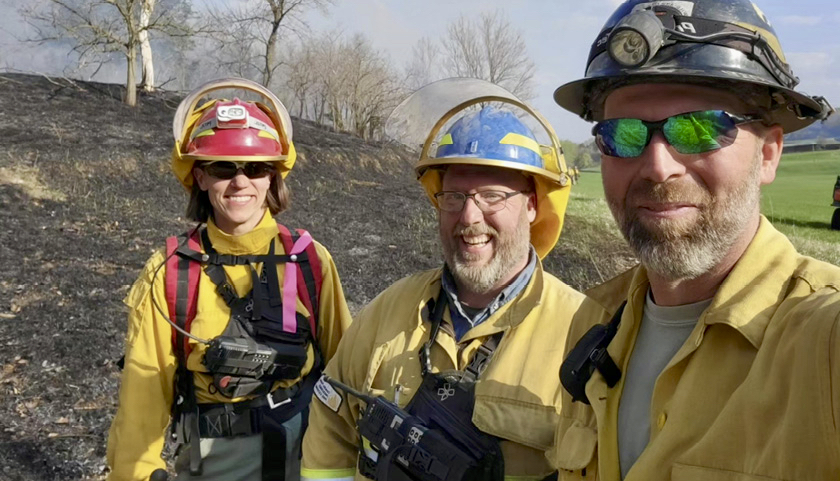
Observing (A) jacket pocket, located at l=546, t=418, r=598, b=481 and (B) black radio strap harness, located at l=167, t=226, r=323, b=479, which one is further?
(B) black radio strap harness, located at l=167, t=226, r=323, b=479

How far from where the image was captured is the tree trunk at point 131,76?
14768 mm

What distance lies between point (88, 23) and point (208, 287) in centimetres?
1447

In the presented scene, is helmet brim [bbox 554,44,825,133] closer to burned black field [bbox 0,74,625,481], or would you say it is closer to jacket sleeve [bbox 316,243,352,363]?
jacket sleeve [bbox 316,243,352,363]

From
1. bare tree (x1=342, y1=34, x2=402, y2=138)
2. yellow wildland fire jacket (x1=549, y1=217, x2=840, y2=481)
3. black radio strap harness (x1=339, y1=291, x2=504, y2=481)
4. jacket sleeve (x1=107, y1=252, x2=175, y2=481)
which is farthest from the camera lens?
bare tree (x1=342, y1=34, x2=402, y2=138)

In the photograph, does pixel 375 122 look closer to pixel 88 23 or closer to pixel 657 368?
pixel 88 23

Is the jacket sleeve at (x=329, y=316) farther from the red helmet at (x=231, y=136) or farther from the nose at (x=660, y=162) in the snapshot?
the nose at (x=660, y=162)

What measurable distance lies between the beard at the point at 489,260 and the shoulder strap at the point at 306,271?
818 mm

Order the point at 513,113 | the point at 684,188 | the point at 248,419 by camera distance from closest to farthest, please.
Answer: the point at 684,188, the point at 513,113, the point at 248,419

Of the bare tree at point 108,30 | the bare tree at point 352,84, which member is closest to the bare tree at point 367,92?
the bare tree at point 352,84

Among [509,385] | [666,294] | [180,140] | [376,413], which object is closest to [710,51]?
[666,294]

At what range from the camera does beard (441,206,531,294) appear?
234cm

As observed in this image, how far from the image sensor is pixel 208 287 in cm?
287

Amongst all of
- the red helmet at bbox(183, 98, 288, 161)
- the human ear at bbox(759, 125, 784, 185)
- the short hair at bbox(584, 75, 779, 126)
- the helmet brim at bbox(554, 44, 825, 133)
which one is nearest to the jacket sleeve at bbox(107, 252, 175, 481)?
the red helmet at bbox(183, 98, 288, 161)

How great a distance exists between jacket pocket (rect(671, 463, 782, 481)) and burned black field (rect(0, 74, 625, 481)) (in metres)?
4.22
